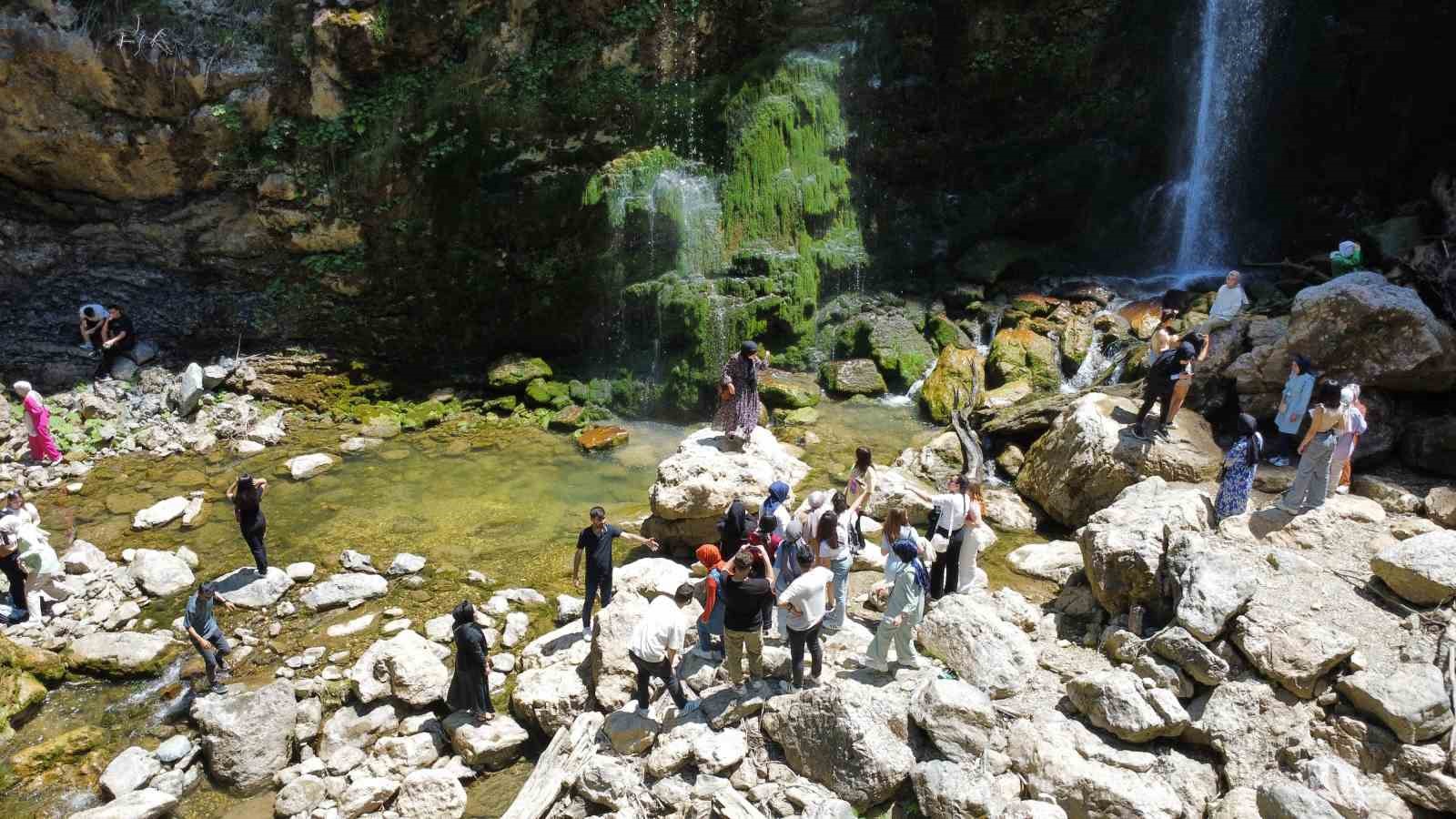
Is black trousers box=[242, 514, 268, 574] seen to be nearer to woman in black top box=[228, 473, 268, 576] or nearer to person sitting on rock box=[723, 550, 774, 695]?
woman in black top box=[228, 473, 268, 576]

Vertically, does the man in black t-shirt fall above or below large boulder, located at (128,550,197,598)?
above

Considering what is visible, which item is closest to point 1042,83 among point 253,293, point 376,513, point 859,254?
point 859,254

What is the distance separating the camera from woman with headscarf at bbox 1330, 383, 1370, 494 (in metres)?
8.58

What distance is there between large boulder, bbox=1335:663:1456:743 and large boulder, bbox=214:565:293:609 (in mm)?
10794

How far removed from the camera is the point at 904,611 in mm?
6984

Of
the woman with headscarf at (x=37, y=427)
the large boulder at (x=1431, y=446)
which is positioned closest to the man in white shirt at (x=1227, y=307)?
the large boulder at (x=1431, y=446)

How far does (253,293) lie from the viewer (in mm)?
16703

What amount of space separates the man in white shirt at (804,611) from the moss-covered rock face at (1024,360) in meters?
9.14

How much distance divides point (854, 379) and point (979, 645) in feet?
30.6

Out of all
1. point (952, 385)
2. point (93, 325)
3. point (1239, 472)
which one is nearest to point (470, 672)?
point (1239, 472)

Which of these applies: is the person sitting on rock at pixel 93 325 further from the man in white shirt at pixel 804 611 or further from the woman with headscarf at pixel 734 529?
the man in white shirt at pixel 804 611

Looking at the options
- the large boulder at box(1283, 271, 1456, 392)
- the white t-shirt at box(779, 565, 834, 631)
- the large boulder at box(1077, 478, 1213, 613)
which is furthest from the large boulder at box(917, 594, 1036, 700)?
the large boulder at box(1283, 271, 1456, 392)

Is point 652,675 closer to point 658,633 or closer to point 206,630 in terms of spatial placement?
point 658,633

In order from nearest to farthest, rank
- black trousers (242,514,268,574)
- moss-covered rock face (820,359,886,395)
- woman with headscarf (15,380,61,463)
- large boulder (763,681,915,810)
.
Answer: large boulder (763,681,915,810)
black trousers (242,514,268,574)
woman with headscarf (15,380,61,463)
moss-covered rock face (820,359,886,395)
